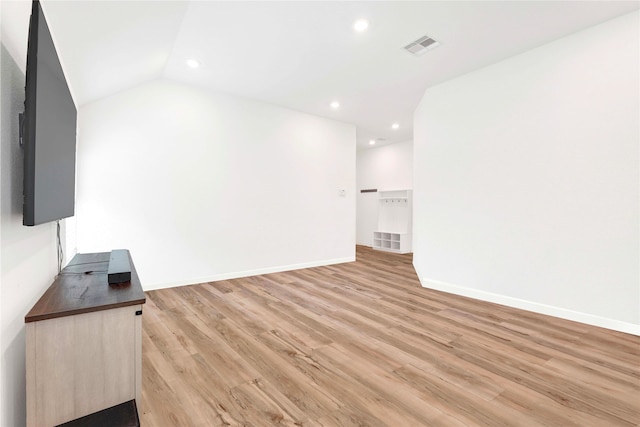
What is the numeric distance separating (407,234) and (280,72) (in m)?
4.97

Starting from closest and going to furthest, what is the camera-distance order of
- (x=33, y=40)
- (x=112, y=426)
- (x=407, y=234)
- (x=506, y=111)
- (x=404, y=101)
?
(x=33, y=40) < (x=112, y=426) < (x=506, y=111) < (x=404, y=101) < (x=407, y=234)

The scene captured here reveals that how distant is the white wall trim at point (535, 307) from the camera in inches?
105

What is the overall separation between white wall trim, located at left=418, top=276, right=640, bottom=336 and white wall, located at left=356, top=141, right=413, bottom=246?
3.78 meters

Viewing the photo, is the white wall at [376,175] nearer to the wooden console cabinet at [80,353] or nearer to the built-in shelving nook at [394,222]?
the built-in shelving nook at [394,222]

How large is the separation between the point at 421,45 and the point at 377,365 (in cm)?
314

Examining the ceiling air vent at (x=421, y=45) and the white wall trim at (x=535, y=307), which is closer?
the white wall trim at (x=535, y=307)

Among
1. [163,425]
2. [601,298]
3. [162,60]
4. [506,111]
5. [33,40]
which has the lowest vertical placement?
[163,425]

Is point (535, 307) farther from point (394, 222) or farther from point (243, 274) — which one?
point (394, 222)

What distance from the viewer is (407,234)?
718 centimetres

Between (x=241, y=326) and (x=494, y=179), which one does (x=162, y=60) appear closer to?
(x=241, y=326)

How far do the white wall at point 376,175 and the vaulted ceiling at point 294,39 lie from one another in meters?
3.38

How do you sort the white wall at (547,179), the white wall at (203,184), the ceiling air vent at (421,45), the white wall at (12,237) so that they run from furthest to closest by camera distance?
1. the white wall at (203,184)
2. the ceiling air vent at (421,45)
3. the white wall at (547,179)
4. the white wall at (12,237)

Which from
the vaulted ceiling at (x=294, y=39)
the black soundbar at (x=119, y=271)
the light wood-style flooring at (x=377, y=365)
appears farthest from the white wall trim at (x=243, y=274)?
the vaulted ceiling at (x=294, y=39)

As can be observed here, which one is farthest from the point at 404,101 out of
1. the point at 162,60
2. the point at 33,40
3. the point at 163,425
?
the point at 163,425
